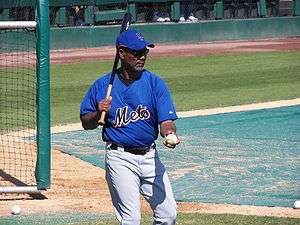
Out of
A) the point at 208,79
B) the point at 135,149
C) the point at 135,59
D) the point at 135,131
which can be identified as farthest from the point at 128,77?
the point at 208,79

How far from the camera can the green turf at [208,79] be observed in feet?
56.3

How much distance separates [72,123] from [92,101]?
8.11 meters

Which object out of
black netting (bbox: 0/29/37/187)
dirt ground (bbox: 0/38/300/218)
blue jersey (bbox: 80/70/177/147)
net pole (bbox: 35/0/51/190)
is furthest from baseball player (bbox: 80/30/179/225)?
black netting (bbox: 0/29/37/187)

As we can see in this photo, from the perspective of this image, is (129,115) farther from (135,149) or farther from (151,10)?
(151,10)

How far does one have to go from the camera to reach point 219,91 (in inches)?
728

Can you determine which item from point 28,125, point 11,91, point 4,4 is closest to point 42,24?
point 28,125

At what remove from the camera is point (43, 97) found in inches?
390

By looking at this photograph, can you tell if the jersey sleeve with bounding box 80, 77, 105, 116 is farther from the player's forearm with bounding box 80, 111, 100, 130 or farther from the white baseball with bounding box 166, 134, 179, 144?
the white baseball with bounding box 166, 134, 179, 144

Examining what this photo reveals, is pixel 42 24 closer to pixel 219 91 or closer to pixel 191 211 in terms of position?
pixel 191 211

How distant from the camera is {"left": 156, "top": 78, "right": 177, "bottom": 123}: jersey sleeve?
6.76 m

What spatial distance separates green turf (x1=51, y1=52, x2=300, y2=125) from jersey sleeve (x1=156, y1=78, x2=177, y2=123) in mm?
8378

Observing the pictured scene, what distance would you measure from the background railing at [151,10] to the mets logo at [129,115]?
18.8m

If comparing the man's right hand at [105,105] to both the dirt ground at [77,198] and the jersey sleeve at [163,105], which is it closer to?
the jersey sleeve at [163,105]

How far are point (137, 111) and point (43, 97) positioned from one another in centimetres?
331
